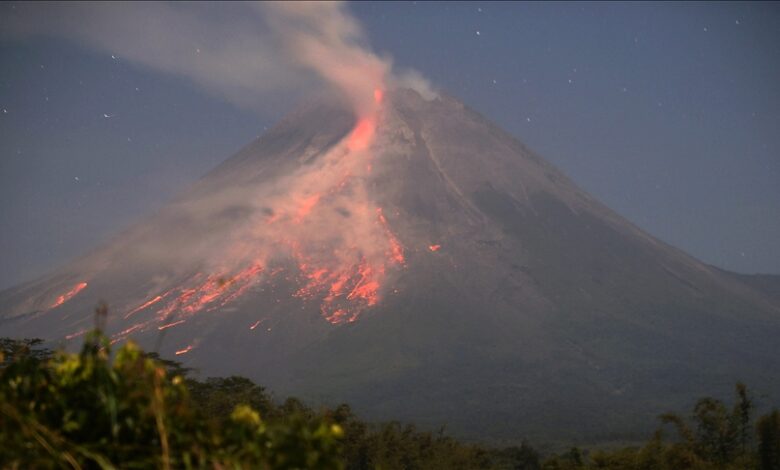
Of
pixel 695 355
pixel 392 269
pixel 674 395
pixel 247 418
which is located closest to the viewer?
pixel 247 418

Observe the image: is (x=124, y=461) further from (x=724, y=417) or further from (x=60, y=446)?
(x=724, y=417)

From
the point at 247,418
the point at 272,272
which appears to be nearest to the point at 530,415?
the point at 272,272

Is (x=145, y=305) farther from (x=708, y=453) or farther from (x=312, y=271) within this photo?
(x=708, y=453)

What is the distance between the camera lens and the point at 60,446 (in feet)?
20.3

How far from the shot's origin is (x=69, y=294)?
190m

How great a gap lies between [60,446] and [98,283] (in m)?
200

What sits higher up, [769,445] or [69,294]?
[69,294]

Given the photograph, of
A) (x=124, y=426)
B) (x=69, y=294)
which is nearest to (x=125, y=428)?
(x=124, y=426)

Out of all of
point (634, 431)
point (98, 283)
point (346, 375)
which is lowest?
point (634, 431)

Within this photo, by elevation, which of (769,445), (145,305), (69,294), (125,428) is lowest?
(769,445)

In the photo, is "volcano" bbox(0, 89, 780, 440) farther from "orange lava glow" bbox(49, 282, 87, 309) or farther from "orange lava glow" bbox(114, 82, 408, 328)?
"orange lava glow" bbox(49, 282, 87, 309)

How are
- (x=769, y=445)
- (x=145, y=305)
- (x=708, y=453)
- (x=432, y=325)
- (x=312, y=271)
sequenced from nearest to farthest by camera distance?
(x=769, y=445), (x=708, y=453), (x=432, y=325), (x=145, y=305), (x=312, y=271)

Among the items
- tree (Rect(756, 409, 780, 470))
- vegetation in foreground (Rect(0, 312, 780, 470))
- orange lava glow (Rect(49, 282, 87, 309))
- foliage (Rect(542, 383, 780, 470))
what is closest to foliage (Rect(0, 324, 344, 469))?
vegetation in foreground (Rect(0, 312, 780, 470))

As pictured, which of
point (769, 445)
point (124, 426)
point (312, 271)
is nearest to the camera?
point (124, 426)
